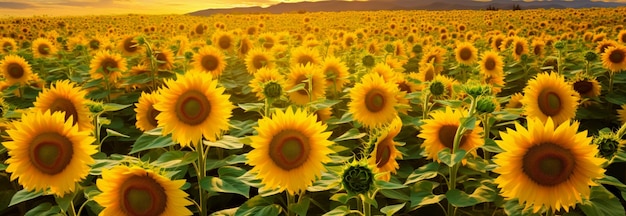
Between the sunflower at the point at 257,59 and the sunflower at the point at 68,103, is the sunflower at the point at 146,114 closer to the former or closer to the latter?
the sunflower at the point at 68,103

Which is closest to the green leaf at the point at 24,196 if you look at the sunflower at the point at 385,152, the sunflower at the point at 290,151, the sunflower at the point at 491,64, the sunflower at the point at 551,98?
the sunflower at the point at 290,151

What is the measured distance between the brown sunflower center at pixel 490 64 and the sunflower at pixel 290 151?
4713mm

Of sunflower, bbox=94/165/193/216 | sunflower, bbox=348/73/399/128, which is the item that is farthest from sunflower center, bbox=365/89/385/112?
sunflower, bbox=94/165/193/216

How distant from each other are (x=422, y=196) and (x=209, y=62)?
3.81m

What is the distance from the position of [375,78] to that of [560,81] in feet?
4.68

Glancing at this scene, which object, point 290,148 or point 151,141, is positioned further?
Answer: point 151,141

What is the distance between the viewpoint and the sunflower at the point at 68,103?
3430 mm

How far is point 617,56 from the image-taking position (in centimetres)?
596

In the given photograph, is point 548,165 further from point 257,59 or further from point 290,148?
point 257,59

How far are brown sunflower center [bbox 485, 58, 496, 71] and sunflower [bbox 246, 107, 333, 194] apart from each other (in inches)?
186

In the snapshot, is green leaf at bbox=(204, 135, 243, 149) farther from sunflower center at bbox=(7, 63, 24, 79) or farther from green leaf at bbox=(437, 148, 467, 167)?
sunflower center at bbox=(7, 63, 24, 79)

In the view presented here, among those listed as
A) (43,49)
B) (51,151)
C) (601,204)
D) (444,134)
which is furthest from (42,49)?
(601,204)

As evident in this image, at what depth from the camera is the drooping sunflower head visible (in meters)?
2.81

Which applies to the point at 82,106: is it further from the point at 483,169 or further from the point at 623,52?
the point at 623,52
